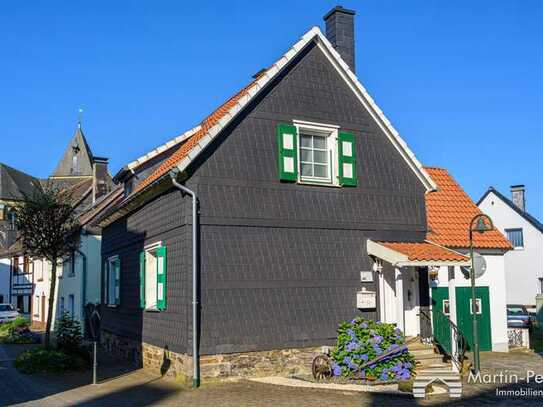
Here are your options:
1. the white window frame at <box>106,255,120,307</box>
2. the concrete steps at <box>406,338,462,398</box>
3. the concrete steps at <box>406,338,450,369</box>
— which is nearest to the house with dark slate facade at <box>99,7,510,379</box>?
the concrete steps at <box>406,338,450,369</box>

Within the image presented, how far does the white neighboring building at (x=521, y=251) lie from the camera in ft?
124

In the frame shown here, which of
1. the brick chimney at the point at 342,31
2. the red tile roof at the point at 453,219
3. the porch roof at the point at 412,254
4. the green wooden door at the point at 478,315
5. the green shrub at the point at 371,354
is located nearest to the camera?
the green shrub at the point at 371,354

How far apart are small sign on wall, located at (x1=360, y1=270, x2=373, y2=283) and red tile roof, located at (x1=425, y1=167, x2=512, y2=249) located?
10.4 feet

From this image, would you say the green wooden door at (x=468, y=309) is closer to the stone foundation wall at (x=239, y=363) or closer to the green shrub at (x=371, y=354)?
the green shrub at (x=371, y=354)

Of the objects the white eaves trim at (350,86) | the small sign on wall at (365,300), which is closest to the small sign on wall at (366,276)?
the small sign on wall at (365,300)

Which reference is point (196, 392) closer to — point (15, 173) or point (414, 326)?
point (414, 326)

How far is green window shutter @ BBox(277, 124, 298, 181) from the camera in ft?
47.6

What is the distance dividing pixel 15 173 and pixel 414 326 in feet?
212

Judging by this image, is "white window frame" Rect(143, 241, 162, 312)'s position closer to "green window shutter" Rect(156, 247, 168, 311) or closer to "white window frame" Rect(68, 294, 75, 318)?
"green window shutter" Rect(156, 247, 168, 311)

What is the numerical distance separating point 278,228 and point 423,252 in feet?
12.2

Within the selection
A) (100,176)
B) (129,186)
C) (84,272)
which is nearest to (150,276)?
(129,186)

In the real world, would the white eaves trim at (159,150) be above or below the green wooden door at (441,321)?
above

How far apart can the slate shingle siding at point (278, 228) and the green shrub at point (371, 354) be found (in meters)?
0.97

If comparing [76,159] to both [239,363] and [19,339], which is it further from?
[239,363]
